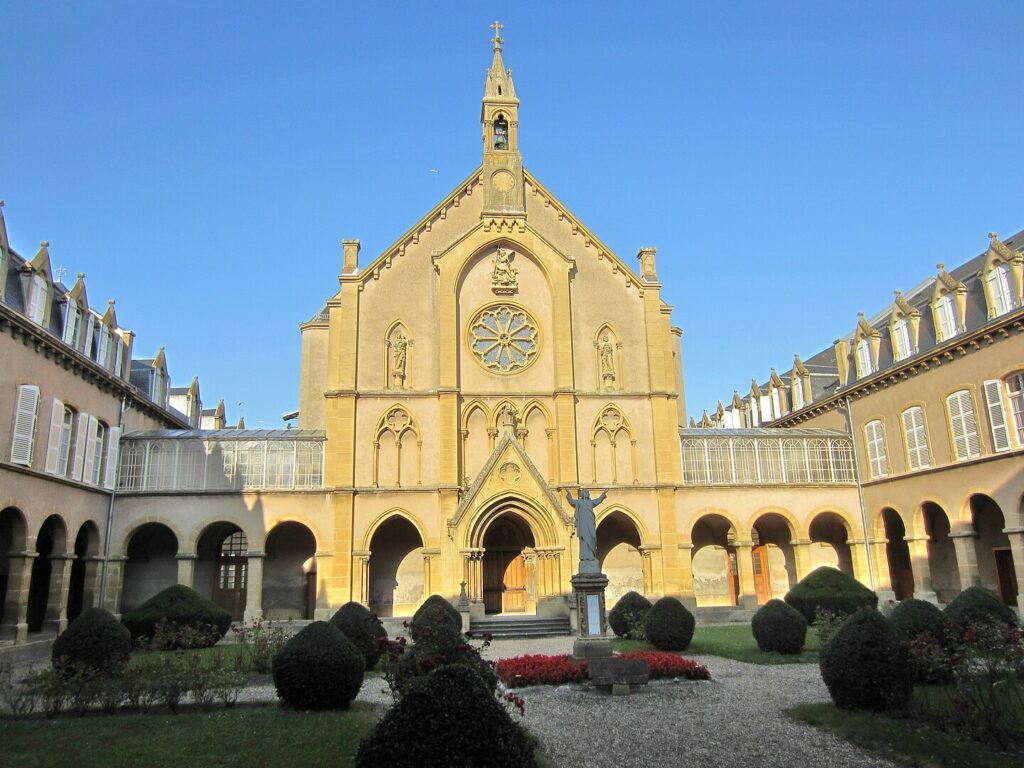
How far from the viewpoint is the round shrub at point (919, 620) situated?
15.4 meters

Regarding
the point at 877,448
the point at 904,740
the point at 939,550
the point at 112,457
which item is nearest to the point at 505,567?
the point at 112,457

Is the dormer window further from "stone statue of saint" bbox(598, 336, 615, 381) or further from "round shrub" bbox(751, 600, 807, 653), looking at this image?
"round shrub" bbox(751, 600, 807, 653)

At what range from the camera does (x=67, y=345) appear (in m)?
25.4

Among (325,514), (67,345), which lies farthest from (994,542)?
(67,345)

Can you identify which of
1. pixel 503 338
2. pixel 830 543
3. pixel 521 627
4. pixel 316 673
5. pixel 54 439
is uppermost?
pixel 503 338

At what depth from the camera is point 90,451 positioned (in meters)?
27.8

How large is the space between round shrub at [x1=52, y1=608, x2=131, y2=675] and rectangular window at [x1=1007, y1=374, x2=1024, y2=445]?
1040 inches

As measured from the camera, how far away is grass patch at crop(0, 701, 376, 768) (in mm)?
9922

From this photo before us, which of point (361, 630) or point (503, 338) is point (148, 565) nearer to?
point (503, 338)

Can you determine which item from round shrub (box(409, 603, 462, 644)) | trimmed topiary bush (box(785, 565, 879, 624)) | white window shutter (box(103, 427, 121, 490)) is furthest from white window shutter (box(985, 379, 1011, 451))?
white window shutter (box(103, 427, 121, 490))

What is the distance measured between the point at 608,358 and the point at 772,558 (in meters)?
12.0

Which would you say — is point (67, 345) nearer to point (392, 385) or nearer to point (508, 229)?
point (392, 385)

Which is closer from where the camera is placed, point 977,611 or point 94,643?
point 977,611

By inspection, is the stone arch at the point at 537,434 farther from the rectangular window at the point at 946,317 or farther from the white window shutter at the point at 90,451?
the white window shutter at the point at 90,451
